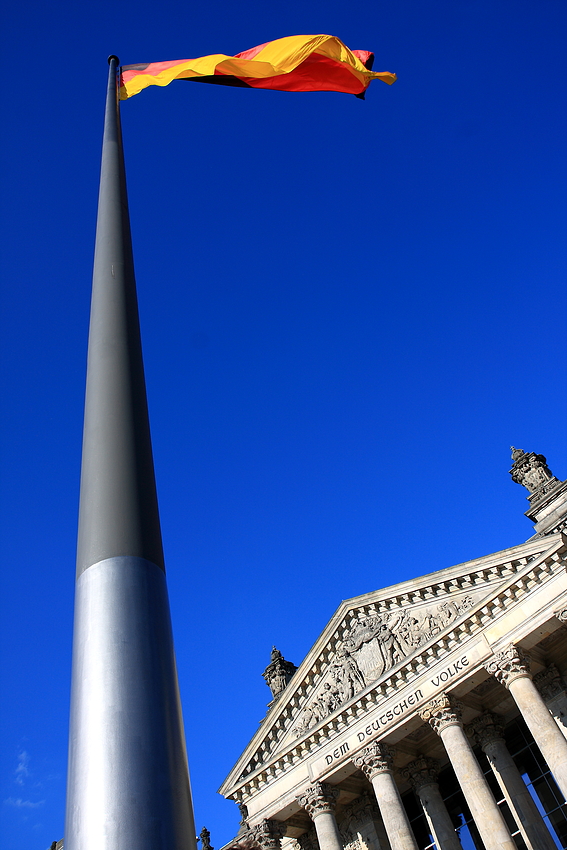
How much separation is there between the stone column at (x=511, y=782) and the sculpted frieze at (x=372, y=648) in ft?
14.7

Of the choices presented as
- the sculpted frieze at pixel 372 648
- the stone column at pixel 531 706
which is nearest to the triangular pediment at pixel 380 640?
the sculpted frieze at pixel 372 648

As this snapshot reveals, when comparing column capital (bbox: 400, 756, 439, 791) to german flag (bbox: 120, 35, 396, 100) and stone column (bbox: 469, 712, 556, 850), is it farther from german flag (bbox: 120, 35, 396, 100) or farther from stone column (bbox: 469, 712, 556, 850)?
german flag (bbox: 120, 35, 396, 100)

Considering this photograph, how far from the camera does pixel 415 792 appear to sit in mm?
30234

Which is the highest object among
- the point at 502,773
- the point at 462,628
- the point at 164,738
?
the point at 462,628

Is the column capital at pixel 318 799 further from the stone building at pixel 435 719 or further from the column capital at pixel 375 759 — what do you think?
the column capital at pixel 375 759

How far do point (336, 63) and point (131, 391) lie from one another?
11.6 meters

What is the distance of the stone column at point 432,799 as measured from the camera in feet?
91.0

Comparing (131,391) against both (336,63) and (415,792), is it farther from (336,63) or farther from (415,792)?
(415,792)

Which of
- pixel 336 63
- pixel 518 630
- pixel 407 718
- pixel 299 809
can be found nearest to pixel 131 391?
pixel 336 63

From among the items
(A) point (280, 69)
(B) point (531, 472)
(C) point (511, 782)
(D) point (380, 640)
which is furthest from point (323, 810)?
(A) point (280, 69)

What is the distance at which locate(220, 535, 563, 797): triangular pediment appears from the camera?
26.5 m

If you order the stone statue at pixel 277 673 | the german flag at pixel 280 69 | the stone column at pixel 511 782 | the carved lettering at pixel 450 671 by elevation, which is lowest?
the stone column at pixel 511 782

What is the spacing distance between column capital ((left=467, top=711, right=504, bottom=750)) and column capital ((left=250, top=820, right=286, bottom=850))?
35.6 feet

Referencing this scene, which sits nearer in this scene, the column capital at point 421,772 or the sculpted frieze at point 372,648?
the sculpted frieze at point 372,648
